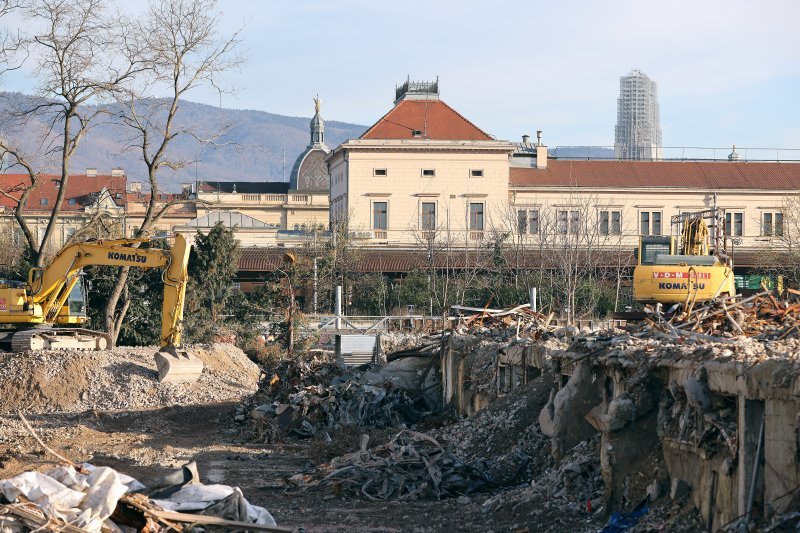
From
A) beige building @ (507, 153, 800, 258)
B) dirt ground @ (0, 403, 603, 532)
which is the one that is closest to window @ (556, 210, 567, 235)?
beige building @ (507, 153, 800, 258)

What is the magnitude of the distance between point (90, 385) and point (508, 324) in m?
11.0

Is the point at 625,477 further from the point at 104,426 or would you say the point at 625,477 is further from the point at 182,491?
the point at 104,426

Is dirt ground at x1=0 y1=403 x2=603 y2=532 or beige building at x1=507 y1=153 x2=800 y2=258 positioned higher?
beige building at x1=507 y1=153 x2=800 y2=258

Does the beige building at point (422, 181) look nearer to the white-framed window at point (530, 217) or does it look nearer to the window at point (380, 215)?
the window at point (380, 215)

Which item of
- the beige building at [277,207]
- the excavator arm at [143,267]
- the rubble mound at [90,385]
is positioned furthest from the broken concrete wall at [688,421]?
the beige building at [277,207]

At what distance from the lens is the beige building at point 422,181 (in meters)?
74.8

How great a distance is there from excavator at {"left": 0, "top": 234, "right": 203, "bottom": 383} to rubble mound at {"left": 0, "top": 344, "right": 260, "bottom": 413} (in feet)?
1.81

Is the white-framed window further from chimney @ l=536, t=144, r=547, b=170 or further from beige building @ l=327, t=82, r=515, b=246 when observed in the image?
chimney @ l=536, t=144, r=547, b=170

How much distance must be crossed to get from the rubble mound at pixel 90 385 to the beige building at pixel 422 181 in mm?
44518

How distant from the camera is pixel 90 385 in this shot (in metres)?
28.6

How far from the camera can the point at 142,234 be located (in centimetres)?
4022

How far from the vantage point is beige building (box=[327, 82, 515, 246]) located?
74.8m

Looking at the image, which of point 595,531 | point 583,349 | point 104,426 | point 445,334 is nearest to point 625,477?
point 595,531

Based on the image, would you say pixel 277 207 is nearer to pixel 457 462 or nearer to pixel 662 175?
pixel 662 175
